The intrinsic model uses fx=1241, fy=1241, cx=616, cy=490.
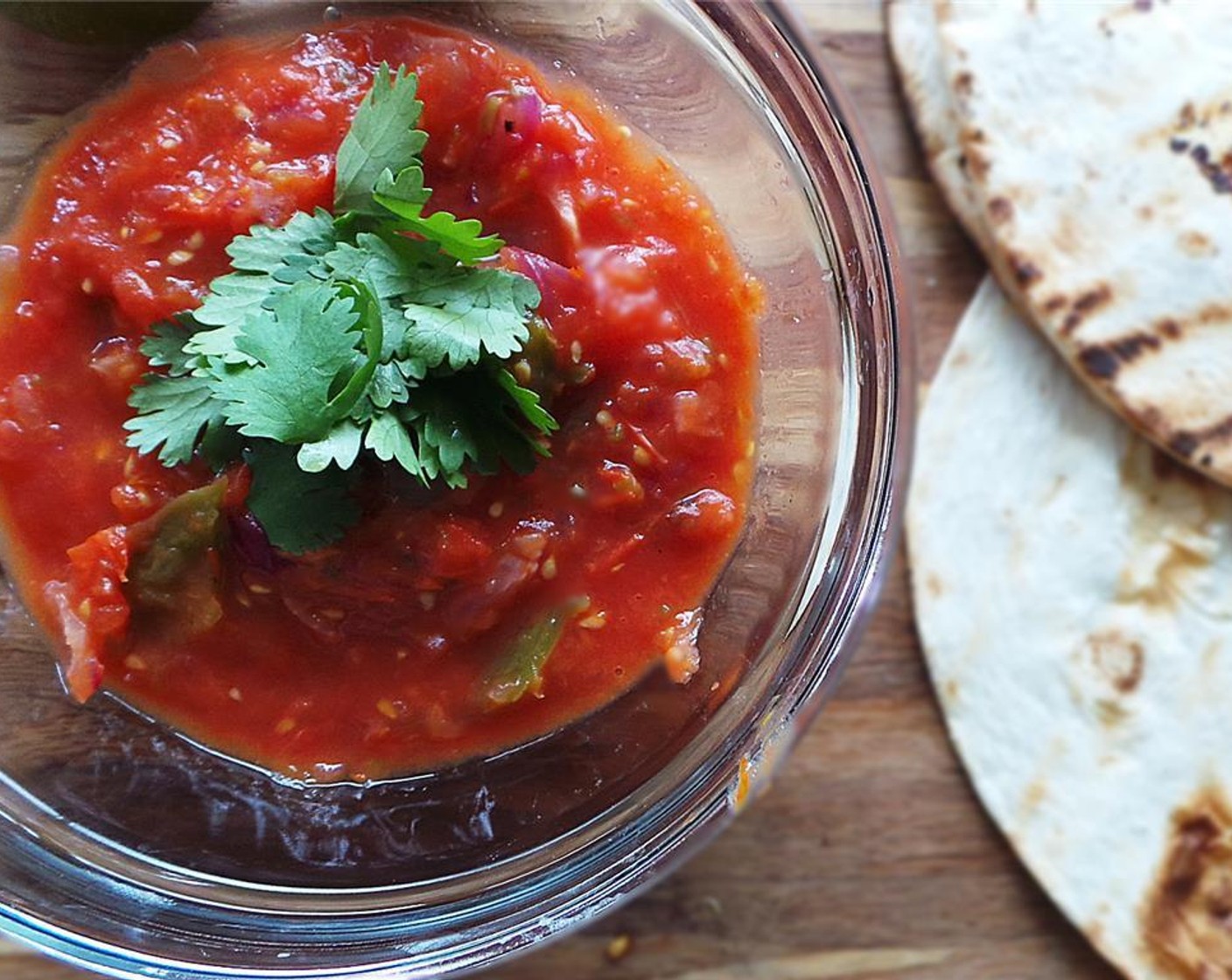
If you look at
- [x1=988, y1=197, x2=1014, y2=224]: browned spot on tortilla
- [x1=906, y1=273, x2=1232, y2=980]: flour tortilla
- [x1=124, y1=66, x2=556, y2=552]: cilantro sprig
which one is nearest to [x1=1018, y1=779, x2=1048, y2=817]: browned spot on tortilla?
[x1=906, y1=273, x2=1232, y2=980]: flour tortilla

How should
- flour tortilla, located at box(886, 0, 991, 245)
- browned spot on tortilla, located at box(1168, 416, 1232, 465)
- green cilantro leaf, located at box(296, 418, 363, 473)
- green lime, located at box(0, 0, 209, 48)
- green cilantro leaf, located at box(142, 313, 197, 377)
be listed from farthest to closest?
1. flour tortilla, located at box(886, 0, 991, 245)
2. browned spot on tortilla, located at box(1168, 416, 1232, 465)
3. green lime, located at box(0, 0, 209, 48)
4. green cilantro leaf, located at box(142, 313, 197, 377)
5. green cilantro leaf, located at box(296, 418, 363, 473)

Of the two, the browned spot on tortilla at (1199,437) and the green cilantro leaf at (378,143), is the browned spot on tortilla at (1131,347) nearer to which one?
the browned spot on tortilla at (1199,437)

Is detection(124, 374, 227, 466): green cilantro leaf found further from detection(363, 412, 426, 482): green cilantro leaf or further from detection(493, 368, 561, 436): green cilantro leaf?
detection(493, 368, 561, 436): green cilantro leaf

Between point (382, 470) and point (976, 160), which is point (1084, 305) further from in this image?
point (382, 470)

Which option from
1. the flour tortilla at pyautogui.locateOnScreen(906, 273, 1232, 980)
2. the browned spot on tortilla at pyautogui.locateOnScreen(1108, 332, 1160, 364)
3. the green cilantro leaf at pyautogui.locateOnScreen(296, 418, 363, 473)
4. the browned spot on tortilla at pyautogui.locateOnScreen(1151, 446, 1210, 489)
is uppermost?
the green cilantro leaf at pyautogui.locateOnScreen(296, 418, 363, 473)

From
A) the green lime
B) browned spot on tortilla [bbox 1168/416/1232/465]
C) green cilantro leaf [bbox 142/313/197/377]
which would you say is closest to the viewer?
green cilantro leaf [bbox 142/313/197/377]

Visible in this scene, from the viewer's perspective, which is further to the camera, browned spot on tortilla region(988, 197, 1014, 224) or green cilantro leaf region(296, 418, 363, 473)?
browned spot on tortilla region(988, 197, 1014, 224)

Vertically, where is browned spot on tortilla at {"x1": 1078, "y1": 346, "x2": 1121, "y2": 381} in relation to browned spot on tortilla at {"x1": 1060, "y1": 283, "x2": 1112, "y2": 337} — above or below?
below

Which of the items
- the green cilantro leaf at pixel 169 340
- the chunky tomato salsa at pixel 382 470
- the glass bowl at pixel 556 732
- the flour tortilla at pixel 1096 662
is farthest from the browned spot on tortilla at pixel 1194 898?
the green cilantro leaf at pixel 169 340
